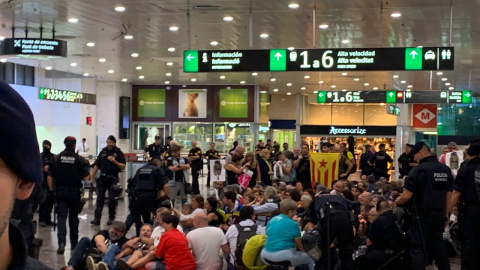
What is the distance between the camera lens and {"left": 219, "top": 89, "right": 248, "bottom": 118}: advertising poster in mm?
38094

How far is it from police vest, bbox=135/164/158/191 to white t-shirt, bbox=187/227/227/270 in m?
3.98

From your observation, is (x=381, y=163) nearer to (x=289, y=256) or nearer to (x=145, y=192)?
→ (x=145, y=192)

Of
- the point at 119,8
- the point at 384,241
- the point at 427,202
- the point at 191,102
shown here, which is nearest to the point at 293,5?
the point at 119,8

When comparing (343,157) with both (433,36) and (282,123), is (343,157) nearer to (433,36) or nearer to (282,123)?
(433,36)

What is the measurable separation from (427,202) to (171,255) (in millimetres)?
3539

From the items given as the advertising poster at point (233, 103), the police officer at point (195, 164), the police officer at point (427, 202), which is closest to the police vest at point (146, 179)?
the police officer at point (427, 202)

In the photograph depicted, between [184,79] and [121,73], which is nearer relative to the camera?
[121,73]

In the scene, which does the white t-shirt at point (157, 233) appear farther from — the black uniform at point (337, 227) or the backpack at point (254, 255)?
the black uniform at point (337, 227)

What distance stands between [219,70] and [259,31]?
4.17 meters

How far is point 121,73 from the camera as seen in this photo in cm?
3356

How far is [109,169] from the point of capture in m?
16.6

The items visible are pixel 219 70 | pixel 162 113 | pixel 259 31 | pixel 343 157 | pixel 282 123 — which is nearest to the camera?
pixel 219 70

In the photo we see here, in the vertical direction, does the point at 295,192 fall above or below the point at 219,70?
below

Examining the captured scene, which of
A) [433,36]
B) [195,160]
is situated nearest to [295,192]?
[433,36]
